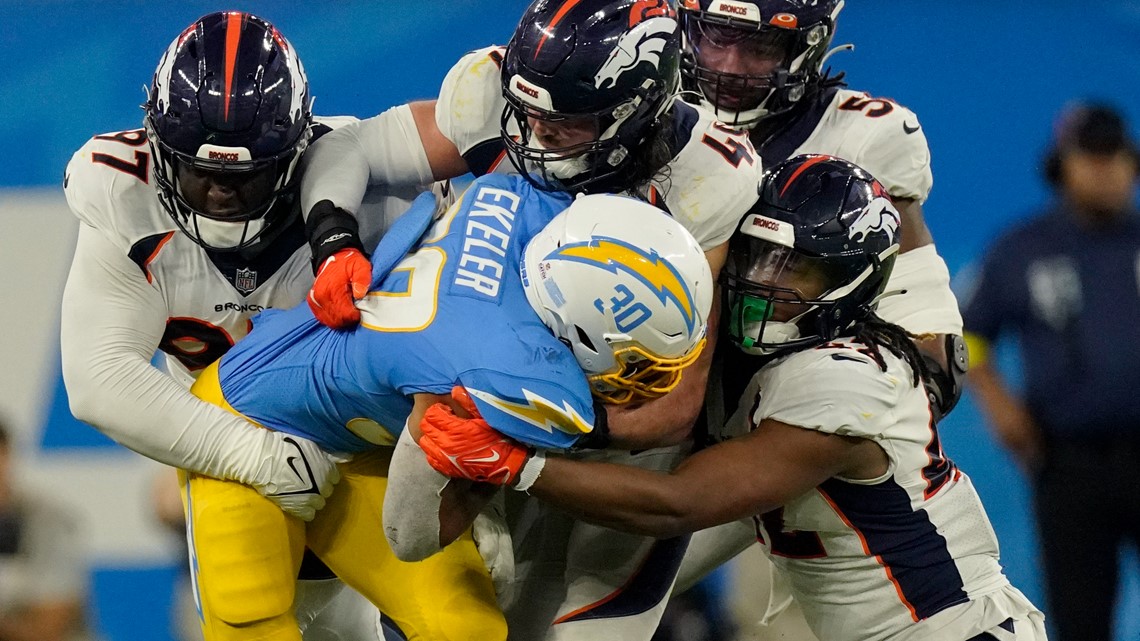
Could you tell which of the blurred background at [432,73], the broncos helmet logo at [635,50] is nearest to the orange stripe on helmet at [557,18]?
the broncos helmet logo at [635,50]

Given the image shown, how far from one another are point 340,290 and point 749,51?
116 centimetres

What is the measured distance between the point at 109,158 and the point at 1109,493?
2.73 metres

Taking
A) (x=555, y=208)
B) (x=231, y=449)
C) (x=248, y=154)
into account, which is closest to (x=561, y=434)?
(x=555, y=208)

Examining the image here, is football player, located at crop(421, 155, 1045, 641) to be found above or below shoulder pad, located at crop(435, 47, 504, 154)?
below

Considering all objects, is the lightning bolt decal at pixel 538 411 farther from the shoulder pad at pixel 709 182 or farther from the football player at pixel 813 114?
the football player at pixel 813 114

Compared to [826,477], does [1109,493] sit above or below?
below

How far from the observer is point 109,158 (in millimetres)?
2664

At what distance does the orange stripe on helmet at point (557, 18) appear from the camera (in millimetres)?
2361

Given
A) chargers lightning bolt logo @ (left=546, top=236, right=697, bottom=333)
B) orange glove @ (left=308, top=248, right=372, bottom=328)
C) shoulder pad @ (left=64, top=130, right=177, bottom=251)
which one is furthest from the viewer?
shoulder pad @ (left=64, top=130, right=177, bottom=251)

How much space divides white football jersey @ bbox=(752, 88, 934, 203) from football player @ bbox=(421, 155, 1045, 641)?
0.54 m

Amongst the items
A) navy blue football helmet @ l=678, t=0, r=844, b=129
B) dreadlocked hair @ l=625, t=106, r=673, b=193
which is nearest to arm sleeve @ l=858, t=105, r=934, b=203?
navy blue football helmet @ l=678, t=0, r=844, b=129

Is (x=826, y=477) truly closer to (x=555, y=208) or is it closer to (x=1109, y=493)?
(x=555, y=208)

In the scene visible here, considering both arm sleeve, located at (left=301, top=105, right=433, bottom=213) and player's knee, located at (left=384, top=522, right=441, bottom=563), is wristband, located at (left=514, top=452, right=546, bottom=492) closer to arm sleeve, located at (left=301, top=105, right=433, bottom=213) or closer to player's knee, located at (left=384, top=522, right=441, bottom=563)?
player's knee, located at (left=384, top=522, right=441, bottom=563)

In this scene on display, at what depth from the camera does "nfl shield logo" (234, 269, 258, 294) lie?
8.86 ft
